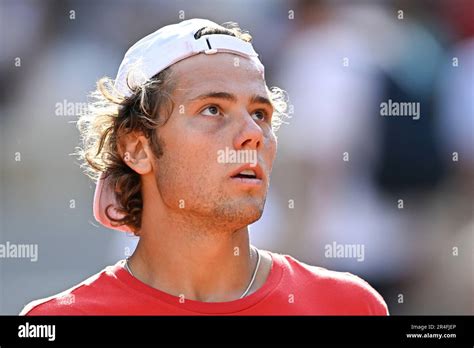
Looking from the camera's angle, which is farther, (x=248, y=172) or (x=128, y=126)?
(x=128, y=126)

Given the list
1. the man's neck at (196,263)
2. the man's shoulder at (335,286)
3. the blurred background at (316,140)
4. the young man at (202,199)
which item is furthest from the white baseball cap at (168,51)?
the blurred background at (316,140)

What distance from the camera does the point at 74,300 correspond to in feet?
7.70

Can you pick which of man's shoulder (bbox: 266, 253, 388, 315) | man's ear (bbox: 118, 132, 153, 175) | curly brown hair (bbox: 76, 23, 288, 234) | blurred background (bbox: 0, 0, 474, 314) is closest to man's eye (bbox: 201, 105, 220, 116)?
curly brown hair (bbox: 76, 23, 288, 234)

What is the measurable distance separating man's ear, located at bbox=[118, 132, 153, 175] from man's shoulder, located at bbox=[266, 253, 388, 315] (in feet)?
→ 1.49

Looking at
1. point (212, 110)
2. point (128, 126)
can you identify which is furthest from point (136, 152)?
point (212, 110)

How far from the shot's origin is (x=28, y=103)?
4.28 metres

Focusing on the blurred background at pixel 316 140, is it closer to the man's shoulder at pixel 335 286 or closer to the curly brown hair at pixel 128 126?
the curly brown hair at pixel 128 126

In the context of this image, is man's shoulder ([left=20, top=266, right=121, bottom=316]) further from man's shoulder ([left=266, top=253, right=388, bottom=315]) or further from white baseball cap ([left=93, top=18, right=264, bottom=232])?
man's shoulder ([left=266, top=253, right=388, bottom=315])

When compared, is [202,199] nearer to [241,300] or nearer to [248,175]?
[248,175]

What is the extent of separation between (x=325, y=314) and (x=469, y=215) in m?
2.12

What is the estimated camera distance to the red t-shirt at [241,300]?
7.64 ft

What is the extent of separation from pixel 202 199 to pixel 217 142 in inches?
6.2

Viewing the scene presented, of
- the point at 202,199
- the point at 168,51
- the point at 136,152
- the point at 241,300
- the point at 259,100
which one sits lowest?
the point at 241,300
